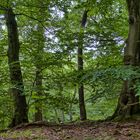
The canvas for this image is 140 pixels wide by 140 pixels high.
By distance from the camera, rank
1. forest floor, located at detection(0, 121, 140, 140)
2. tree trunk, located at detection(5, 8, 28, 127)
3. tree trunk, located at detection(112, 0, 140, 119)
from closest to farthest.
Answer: forest floor, located at detection(0, 121, 140, 140)
tree trunk, located at detection(112, 0, 140, 119)
tree trunk, located at detection(5, 8, 28, 127)

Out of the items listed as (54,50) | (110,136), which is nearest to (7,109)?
(54,50)

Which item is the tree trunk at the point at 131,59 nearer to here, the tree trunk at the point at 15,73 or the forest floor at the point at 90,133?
the forest floor at the point at 90,133

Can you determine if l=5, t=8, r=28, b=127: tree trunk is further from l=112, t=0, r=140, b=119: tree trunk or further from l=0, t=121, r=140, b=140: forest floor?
l=112, t=0, r=140, b=119: tree trunk

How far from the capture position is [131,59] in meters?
6.43

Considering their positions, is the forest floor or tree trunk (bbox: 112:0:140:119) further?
tree trunk (bbox: 112:0:140:119)

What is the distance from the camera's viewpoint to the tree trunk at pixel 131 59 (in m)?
6.29

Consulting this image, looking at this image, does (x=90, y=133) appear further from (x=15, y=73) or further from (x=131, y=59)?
(x=15, y=73)

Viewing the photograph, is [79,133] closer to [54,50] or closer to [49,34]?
[54,50]

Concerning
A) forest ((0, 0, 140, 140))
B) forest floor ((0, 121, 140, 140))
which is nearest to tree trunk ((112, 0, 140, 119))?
forest ((0, 0, 140, 140))

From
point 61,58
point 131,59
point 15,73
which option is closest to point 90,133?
point 131,59

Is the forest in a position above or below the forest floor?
above

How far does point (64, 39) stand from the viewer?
8.38 m

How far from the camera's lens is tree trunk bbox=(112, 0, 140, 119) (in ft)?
20.6

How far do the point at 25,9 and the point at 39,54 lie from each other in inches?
71.9
